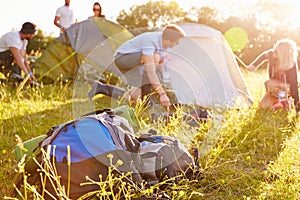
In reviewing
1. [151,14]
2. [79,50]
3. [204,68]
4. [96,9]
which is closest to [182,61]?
[204,68]

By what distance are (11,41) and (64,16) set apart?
178 centimetres

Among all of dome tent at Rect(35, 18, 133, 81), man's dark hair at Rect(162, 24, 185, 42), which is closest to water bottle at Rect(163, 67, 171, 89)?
man's dark hair at Rect(162, 24, 185, 42)

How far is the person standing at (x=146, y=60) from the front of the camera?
162 inches

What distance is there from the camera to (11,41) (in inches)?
205

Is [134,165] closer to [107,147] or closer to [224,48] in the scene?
[107,147]

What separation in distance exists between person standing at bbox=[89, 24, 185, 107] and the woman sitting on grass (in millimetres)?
912

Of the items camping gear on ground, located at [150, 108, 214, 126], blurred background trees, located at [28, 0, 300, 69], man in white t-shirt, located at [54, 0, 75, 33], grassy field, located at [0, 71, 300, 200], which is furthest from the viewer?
blurred background trees, located at [28, 0, 300, 69]

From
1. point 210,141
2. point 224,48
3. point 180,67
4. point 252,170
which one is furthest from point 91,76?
point 252,170

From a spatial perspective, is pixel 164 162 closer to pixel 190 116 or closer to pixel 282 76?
pixel 190 116

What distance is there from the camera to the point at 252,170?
2504 millimetres

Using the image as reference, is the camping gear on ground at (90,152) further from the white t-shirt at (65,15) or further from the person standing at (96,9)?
the white t-shirt at (65,15)

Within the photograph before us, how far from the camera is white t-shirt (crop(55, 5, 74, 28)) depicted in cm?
677

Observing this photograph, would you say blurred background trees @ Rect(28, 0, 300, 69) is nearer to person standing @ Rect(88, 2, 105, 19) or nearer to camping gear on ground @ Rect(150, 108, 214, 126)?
person standing @ Rect(88, 2, 105, 19)

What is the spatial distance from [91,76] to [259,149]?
11.1 feet
